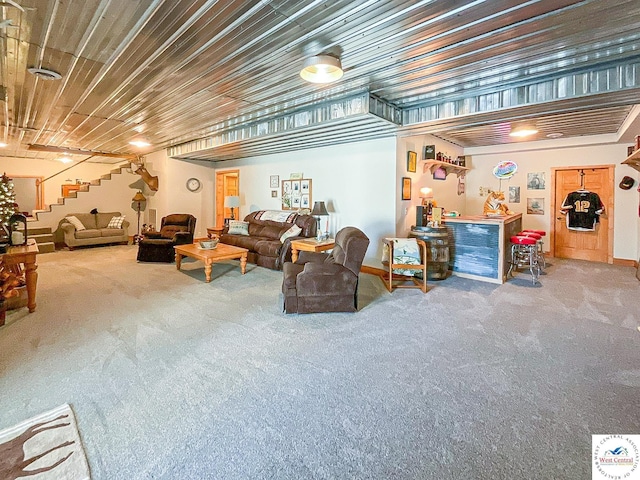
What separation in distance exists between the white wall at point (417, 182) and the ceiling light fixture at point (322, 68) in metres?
2.52

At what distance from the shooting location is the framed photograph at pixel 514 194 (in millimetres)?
6957

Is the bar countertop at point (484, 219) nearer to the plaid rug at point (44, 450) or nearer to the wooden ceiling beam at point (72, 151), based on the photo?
the plaid rug at point (44, 450)

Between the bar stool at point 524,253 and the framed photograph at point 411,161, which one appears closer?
the bar stool at point 524,253

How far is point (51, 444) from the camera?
158 cm

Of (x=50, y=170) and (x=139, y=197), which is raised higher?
(x=50, y=170)

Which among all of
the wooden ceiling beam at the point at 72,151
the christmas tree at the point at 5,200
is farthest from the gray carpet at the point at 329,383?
the wooden ceiling beam at the point at 72,151

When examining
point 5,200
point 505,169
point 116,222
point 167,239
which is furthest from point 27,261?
point 505,169

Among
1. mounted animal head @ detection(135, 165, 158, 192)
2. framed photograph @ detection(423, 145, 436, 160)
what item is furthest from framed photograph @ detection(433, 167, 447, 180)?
mounted animal head @ detection(135, 165, 158, 192)

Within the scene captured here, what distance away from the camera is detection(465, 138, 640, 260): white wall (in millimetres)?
5812

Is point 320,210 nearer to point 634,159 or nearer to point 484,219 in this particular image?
point 484,219

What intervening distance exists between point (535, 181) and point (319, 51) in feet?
20.5

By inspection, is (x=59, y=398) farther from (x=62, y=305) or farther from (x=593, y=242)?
(x=593, y=242)

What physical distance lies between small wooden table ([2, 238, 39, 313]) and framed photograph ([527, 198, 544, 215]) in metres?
8.46

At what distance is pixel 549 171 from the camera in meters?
6.53
